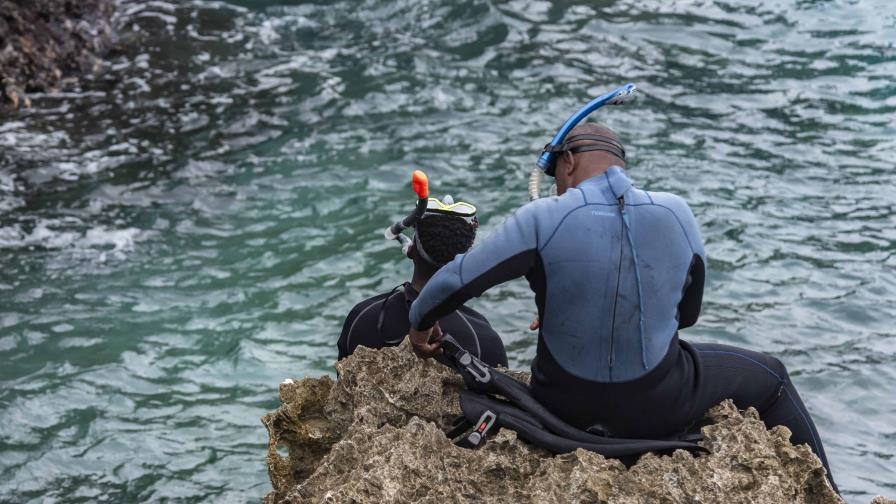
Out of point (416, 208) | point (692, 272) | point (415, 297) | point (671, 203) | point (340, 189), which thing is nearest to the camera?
point (671, 203)

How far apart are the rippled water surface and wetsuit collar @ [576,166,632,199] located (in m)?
3.49

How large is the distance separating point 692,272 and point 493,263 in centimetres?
81

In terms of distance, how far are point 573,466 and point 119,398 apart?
4699mm

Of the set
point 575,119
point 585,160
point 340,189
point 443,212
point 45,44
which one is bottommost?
point 340,189

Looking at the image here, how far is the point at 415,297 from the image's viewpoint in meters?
4.66

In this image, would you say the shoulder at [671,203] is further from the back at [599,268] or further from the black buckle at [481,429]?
the black buckle at [481,429]

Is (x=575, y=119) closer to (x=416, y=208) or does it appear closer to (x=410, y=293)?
(x=416, y=208)

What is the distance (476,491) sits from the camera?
3.77 m

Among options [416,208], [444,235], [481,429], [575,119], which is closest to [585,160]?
[575,119]

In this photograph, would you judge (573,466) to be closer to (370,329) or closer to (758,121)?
(370,329)

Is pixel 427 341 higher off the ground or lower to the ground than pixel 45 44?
higher

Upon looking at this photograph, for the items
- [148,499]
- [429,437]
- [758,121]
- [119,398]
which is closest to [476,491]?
[429,437]

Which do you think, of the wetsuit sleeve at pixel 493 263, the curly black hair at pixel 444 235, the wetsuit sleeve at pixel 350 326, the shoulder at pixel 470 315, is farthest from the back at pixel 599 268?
the wetsuit sleeve at pixel 350 326

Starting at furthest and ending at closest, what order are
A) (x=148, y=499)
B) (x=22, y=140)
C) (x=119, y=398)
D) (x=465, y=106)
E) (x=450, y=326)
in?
1. (x=465, y=106)
2. (x=22, y=140)
3. (x=119, y=398)
4. (x=148, y=499)
5. (x=450, y=326)
